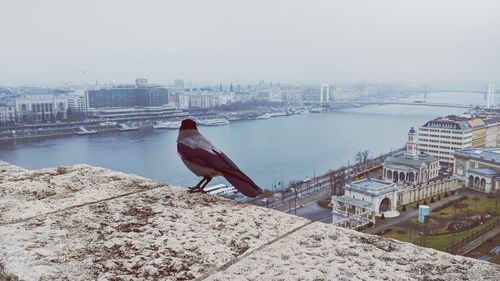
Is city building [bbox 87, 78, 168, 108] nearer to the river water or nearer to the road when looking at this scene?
the river water

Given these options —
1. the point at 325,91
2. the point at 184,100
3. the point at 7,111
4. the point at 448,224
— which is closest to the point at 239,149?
the point at 448,224

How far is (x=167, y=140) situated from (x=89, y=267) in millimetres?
14201

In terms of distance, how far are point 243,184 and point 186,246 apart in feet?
0.82

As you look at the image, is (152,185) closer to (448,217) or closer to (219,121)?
(448,217)

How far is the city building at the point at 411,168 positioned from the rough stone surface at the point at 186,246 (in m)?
9.83

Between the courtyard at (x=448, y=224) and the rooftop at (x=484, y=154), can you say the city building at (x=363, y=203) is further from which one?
the rooftop at (x=484, y=154)

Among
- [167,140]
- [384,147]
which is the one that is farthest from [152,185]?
[384,147]

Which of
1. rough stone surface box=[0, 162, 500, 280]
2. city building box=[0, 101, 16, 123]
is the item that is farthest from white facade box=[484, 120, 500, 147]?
city building box=[0, 101, 16, 123]

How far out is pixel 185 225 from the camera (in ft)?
1.60

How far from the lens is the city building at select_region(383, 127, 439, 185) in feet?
32.3

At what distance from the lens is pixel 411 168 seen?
9.90 metres

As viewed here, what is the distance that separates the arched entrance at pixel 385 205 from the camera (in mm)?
7704

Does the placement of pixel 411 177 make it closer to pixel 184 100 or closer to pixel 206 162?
pixel 206 162

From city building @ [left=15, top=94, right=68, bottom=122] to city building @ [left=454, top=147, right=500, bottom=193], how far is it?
1597 centimetres
